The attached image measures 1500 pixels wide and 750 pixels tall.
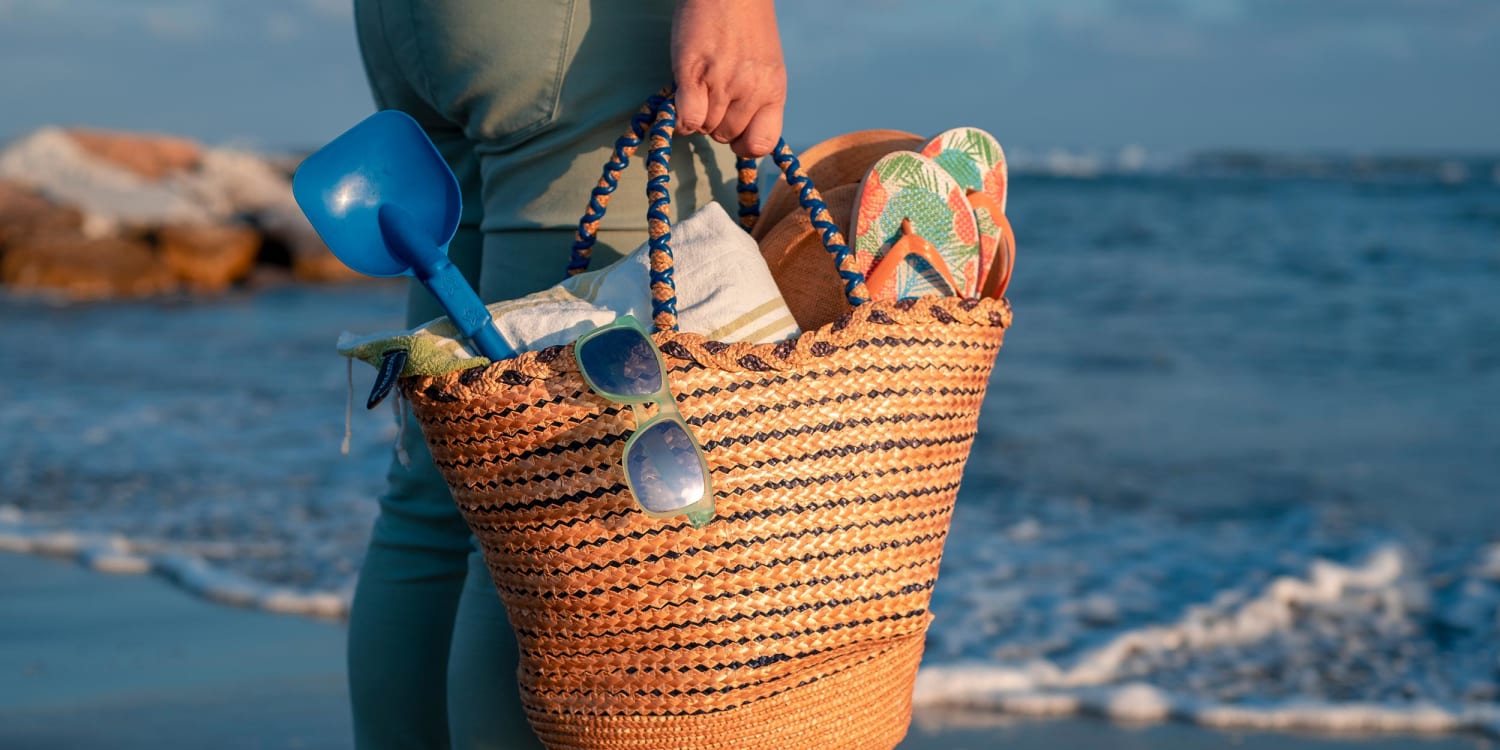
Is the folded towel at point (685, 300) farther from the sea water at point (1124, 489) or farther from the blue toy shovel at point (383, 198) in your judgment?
the sea water at point (1124, 489)

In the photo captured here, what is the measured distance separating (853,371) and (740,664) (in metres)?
0.27

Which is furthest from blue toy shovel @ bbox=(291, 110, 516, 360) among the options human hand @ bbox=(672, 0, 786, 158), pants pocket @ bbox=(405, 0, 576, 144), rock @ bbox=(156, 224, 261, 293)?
rock @ bbox=(156, 224, 261, 293)

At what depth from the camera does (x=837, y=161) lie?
1411mm

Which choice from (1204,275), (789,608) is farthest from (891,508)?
(1204,275)

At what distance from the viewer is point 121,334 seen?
848cm

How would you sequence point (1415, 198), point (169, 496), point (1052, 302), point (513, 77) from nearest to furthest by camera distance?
point (513, 77) < point (169, 496) < point (1052, 302) < point (1415, 198)

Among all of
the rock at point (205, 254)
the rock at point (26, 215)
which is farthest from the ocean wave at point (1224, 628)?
the rock at point (26, 215)

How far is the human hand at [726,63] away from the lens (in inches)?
46.8

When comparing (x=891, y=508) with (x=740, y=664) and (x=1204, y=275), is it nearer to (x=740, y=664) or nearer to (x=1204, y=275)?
(x=740, y=664)

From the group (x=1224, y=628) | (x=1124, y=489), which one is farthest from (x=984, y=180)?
(x=1124, y=489)

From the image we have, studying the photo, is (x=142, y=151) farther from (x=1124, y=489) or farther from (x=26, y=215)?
(x=1124, y=489)

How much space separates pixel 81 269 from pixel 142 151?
24.1 ft

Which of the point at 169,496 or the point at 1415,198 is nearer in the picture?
the point at 169,496

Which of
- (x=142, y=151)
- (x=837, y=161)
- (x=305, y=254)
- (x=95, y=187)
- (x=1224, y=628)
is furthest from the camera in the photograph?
(x=142, y=151)
